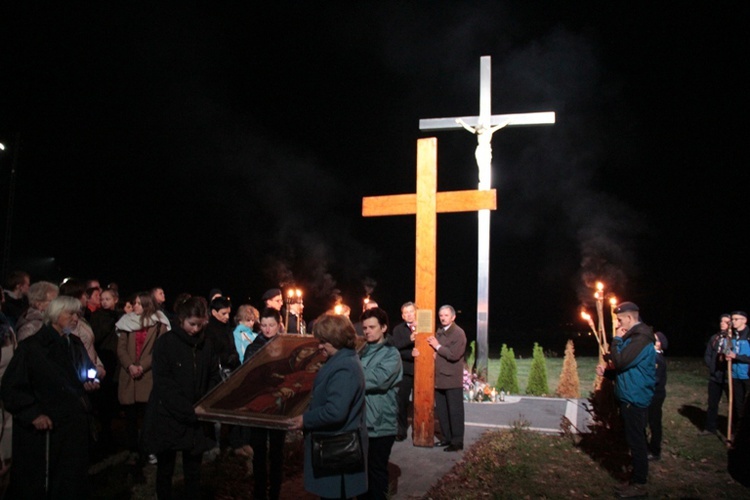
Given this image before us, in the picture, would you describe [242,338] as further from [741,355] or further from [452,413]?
[741,355]

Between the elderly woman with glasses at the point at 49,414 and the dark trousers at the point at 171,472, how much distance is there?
54cm

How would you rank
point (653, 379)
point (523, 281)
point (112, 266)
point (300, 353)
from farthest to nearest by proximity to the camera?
point (523, 281), point (112, 266), point (653, 379), point (300, 353)

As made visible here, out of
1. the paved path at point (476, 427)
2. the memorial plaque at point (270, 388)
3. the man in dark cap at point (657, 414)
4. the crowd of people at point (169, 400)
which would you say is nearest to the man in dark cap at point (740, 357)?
the man in dark cap at point (657, 414)

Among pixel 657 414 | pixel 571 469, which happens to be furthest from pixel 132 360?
pixel 657 414

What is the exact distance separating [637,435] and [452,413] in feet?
7.35

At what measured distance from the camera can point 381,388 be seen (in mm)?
4391

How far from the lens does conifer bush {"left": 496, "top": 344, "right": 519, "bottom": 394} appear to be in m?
11.2

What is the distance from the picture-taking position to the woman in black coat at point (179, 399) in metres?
4.17

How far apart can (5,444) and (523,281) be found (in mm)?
49073

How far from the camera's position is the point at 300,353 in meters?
4.60

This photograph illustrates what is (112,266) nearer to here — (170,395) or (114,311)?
(114,311)


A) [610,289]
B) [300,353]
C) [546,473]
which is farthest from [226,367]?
[610,289]

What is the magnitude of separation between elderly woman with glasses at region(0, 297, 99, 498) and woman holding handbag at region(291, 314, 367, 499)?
1.86 m

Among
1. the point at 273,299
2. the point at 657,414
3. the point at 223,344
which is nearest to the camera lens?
the point at 223,344
